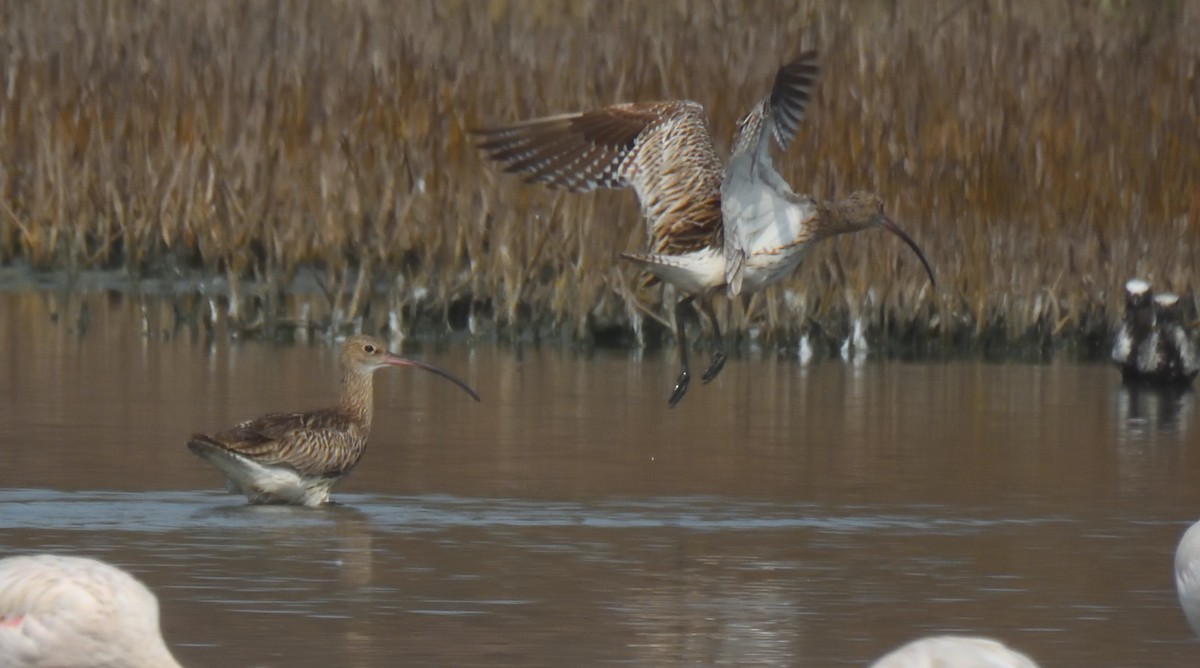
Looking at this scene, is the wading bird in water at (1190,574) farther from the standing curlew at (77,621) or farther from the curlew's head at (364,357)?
the curlew's head at (364,357)

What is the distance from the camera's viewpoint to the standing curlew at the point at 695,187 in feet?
35.6

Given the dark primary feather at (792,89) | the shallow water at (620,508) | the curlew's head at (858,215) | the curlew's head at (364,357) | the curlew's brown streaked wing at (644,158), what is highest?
the dark primary feather at (792,89)

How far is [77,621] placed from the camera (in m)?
4.63

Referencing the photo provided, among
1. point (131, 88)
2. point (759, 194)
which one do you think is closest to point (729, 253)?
point (759, 194)

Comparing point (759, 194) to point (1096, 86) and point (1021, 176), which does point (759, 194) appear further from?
point (1096, 86)

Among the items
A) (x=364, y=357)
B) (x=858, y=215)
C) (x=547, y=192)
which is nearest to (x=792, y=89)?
(x=858, y=215)

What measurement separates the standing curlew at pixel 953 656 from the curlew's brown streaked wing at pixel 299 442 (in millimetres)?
5300

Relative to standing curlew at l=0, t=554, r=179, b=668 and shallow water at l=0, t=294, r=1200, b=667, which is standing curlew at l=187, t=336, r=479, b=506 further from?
standing curlew at l=0, t=554, r=179, b=668

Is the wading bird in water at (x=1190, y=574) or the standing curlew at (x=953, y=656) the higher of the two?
the standing curlew at (x=953, y=656)

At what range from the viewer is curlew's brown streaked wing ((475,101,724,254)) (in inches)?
446

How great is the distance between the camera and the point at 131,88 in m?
16.3

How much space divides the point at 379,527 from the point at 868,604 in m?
1.82

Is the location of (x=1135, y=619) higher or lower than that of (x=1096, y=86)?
lower

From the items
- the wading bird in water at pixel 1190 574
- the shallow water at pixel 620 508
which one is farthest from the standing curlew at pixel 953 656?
the shallow water at pixel 620 508
